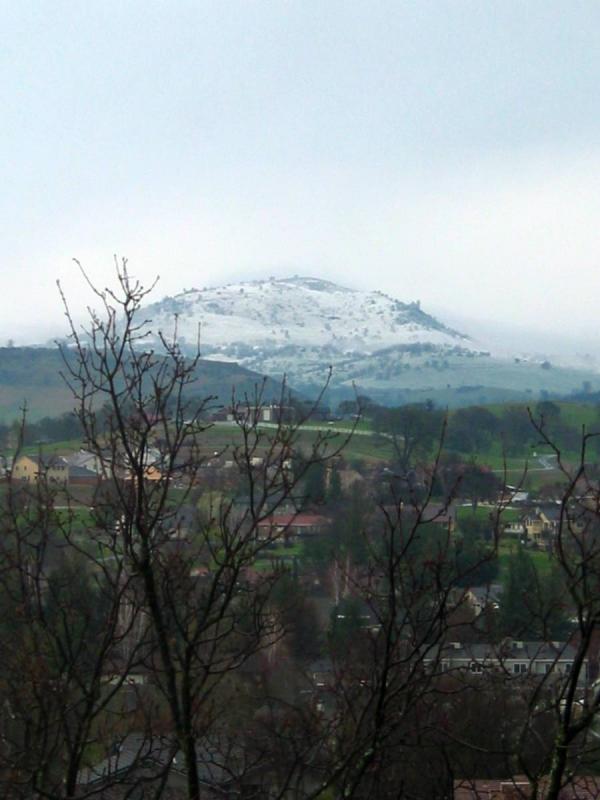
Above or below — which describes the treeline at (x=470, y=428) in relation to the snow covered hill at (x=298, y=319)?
below

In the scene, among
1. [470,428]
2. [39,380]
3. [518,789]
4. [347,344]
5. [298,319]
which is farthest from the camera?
[298,319]

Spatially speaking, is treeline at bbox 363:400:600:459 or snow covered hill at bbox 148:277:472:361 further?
snow covered hill at bbox 148:277:472:361

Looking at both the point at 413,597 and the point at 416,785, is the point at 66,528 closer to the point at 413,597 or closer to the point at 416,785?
the point at 413,597

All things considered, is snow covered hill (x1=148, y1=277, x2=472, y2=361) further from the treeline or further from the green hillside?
the treeline

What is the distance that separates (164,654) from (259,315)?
109 metres

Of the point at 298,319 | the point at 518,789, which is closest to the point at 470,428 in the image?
the point at 518,789

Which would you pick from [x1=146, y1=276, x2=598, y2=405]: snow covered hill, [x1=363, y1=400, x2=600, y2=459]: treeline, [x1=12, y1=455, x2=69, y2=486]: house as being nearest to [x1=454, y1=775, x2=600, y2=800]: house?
[x1=12, y1=455, x2=69, y2=486]: house

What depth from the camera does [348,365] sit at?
3332 inches

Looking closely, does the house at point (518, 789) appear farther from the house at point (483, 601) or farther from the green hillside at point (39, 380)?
the green hillside at point (39, 380)

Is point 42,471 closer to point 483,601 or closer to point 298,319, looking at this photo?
point 483,601

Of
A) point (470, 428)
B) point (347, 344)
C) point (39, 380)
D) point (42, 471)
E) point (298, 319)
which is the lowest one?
point (470, 428)

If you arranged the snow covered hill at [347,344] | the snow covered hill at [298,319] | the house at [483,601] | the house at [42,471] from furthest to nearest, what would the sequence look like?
the snow covered hill at [298,319] → the snow covered hill at [347,344] → the house at [42,471] → the house at [483,601]

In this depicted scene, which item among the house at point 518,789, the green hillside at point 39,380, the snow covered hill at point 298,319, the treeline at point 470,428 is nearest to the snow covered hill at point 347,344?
the snow covered hill at point 298,319

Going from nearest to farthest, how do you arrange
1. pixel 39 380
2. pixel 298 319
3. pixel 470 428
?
pixel 470 428 → pixel 39 380 → pixel 298 319
